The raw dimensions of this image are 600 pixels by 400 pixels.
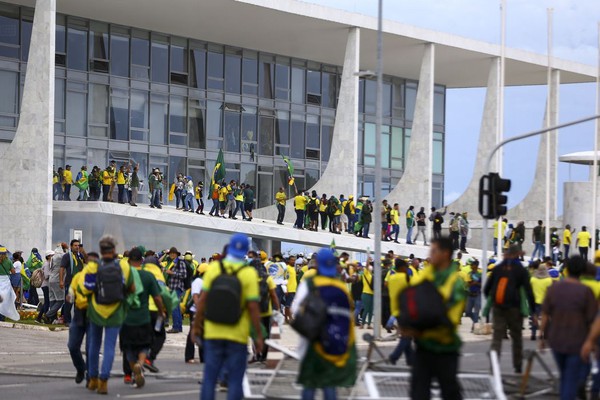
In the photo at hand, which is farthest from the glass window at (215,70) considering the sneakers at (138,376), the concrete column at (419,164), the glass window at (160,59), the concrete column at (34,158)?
the sneakers at (138,376)

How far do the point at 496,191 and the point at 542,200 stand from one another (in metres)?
40.6

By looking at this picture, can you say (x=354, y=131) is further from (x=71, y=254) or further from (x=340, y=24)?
(x=71, y=254)

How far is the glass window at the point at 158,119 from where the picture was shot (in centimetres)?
5044

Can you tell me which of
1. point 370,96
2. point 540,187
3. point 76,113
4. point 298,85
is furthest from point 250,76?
point 540,187

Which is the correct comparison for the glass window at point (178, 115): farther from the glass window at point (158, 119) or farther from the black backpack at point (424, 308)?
the black backpack at point (424, 308)

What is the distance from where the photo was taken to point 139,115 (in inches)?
1962

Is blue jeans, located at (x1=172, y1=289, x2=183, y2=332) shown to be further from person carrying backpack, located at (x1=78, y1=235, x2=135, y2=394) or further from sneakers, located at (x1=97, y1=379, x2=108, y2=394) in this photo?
sneakers, located at (x1=97, y1=379, x2=108, y2=394)

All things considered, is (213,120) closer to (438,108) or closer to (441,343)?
(438,108)

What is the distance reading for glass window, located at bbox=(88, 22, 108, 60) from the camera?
47.7 m

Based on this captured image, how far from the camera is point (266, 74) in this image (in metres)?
55.0

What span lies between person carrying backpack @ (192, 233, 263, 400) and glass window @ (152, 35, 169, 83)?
1592 inches

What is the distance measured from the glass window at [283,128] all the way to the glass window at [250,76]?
1.82 meters

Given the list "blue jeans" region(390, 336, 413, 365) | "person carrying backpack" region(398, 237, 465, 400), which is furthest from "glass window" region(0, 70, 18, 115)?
"person carrying backpack" region(398, 237, 465, 400)

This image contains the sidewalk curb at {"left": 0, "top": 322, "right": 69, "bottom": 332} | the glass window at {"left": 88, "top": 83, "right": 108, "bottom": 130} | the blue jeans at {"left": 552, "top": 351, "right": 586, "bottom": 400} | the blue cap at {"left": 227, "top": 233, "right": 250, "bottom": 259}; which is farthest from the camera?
the glass window at {"left": 88, "top": 83, "right": 108, "bottom": 130}
